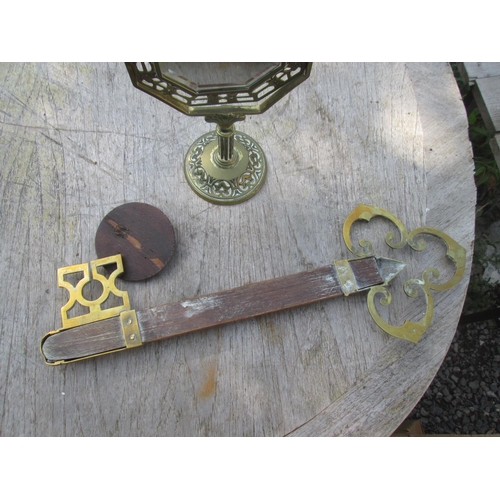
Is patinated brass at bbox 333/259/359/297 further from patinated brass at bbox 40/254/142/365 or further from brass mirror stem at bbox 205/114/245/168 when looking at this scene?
patinated brass at bbox 40/254/142/365

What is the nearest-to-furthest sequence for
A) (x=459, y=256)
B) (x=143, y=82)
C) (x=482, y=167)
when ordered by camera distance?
1. (x=143, y=82)
2. (x=459, y=256)
3. (x=482, y=167)

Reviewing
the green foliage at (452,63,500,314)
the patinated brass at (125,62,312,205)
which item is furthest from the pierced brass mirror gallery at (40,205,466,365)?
the green foliage at (452,63,500,314)

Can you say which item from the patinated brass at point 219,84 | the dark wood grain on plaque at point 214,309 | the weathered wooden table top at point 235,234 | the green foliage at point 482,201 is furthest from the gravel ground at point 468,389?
the patinated brass at point 219,84

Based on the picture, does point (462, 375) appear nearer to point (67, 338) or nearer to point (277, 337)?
point (277, 337)

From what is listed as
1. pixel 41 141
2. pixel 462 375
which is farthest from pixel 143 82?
pixel 462 375

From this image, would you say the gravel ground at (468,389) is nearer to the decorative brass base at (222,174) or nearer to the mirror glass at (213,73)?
the decorative brass base at (222,174)

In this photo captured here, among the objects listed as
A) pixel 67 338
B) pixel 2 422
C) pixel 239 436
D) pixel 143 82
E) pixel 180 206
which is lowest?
pixel 239 436
